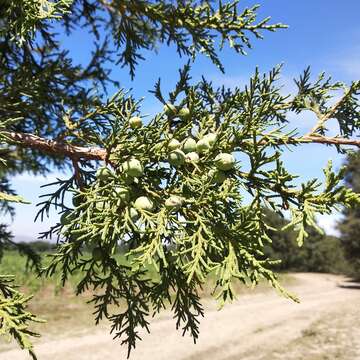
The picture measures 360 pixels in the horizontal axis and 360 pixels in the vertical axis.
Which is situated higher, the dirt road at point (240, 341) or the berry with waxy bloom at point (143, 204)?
the berry with waxy bloom at point (143, 204)

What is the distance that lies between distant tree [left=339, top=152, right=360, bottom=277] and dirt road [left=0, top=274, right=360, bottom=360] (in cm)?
1848

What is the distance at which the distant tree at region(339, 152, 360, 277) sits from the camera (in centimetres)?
3684

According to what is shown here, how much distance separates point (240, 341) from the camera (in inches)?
563

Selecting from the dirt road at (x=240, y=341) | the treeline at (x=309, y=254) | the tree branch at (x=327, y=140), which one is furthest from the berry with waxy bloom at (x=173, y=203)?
the treeline at (x=309, y=254)

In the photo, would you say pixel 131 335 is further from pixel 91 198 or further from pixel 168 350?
pixel 168 350

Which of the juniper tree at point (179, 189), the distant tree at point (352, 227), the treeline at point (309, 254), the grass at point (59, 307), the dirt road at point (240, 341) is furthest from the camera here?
the treeline at point (309, 254)

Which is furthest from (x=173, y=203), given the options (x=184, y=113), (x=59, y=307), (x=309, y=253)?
(x=309, y=253)

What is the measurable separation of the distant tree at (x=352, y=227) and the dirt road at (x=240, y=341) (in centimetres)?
1848

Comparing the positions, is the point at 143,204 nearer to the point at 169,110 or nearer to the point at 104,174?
the point at 104,174

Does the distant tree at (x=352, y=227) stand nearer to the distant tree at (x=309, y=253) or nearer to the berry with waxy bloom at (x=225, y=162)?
the distant tree at (x=309, y=253)

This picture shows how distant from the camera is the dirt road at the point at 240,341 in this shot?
1238 cm

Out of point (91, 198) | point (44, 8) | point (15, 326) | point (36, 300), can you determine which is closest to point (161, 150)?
point (91, 198)

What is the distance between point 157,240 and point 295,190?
41.1 inches

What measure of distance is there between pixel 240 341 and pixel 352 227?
27506 mm
